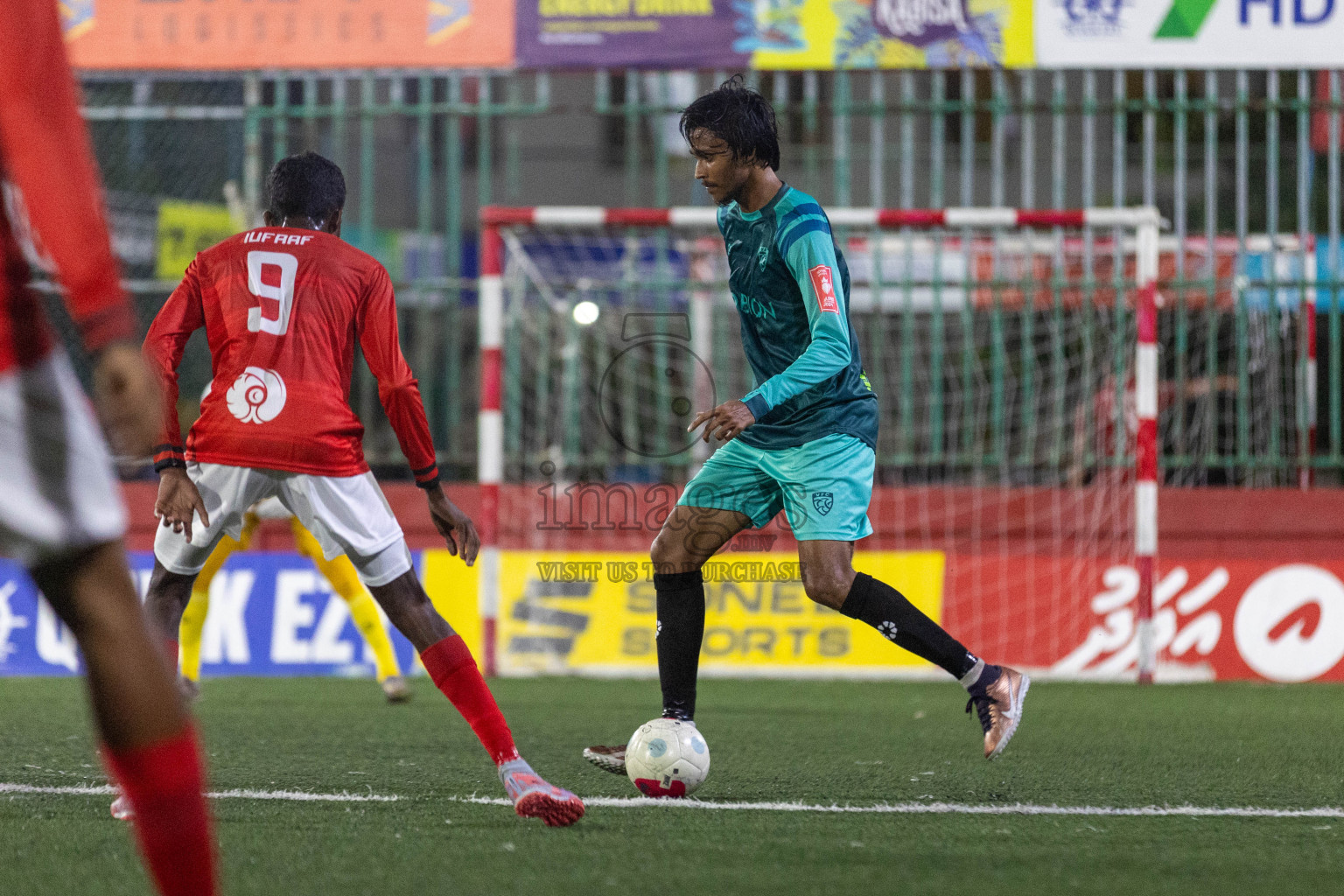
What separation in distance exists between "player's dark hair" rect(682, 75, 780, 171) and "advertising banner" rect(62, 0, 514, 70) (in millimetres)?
5048

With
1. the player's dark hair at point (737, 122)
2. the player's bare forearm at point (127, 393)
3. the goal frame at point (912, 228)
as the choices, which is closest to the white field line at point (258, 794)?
the player's dark hair at point (737, 122)

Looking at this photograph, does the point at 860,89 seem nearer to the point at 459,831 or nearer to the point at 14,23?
the point at 459,831

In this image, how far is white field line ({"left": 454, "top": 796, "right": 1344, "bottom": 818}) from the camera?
3.96 meters

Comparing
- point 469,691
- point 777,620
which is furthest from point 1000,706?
point 777,620

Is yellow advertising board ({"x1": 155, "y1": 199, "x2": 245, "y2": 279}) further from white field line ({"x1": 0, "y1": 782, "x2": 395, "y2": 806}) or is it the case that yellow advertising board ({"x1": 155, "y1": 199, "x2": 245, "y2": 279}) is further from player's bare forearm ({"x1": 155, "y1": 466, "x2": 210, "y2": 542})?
player's bare forearm ({"x1": 155, "y1": 466, "x2": 210, "y2": 542})

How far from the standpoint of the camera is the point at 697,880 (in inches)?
120

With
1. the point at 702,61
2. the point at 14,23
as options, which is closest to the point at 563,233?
the point at 702,61

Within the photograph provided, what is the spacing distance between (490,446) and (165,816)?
6.40 meters

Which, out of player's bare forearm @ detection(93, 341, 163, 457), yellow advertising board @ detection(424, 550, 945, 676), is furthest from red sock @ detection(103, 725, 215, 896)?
yellow advertising board @ detection(424, 550, 945, 676)

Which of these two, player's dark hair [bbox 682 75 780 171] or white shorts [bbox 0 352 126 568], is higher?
player's dark hair [bbox 682 75 780 171]

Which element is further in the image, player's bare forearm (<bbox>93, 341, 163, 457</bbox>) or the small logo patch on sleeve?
the small logo patch on sleeve

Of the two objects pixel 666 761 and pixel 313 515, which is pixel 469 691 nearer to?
pixel 313 515

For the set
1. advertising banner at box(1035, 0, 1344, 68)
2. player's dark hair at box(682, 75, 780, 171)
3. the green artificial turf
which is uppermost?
advertising banner at box(1035, 0, 1344, 68)

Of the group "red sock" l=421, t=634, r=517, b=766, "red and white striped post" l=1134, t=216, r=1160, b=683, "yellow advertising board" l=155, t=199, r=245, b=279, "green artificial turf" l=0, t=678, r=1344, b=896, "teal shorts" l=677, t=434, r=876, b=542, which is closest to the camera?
"green artificial turf" l=0, t=678, r=1344, b=896
